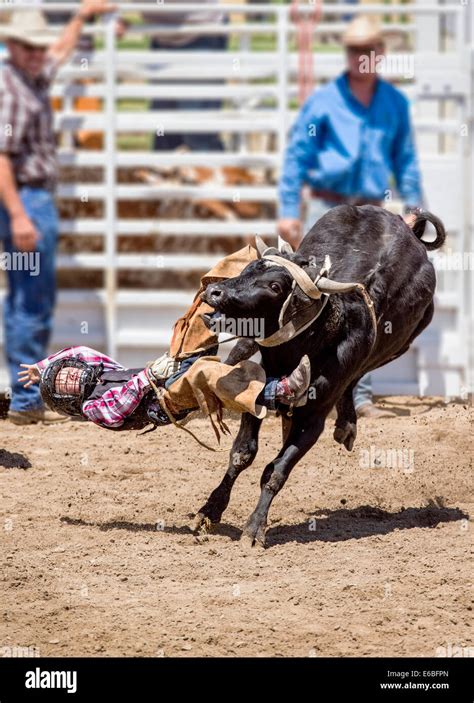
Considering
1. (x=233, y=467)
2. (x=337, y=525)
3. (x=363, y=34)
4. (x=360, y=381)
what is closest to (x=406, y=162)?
(x=363, y=34)

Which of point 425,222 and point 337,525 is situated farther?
point 425,222

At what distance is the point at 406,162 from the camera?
8.84 m

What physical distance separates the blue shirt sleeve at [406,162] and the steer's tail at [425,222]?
1.52m

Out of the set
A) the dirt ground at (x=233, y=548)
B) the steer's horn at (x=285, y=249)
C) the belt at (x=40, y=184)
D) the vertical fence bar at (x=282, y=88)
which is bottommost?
the dirt ground at (x=233, y=548)

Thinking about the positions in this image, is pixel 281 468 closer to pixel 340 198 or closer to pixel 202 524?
pixel 202 524

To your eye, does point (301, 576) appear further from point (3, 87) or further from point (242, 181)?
point (242, 181)

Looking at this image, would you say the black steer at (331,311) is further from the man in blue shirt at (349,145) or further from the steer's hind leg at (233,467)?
the man in blue shirt at (349,145)

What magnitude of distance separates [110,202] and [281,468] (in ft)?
14.6

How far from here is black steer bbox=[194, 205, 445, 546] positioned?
5.73 m

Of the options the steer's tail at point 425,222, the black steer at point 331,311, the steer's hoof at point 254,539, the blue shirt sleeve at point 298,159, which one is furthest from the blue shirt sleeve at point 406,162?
the steer's hoof at point 254,539

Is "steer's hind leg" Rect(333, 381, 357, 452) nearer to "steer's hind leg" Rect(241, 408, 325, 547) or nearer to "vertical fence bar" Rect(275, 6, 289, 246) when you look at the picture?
"steer's hind leg" Rect(241, 408, 325, 547)

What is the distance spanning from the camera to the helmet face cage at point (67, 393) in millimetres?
6082

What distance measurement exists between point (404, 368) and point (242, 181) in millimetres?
2035

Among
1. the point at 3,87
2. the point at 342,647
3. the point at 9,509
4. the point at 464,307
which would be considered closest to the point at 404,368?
the point at 464,307
